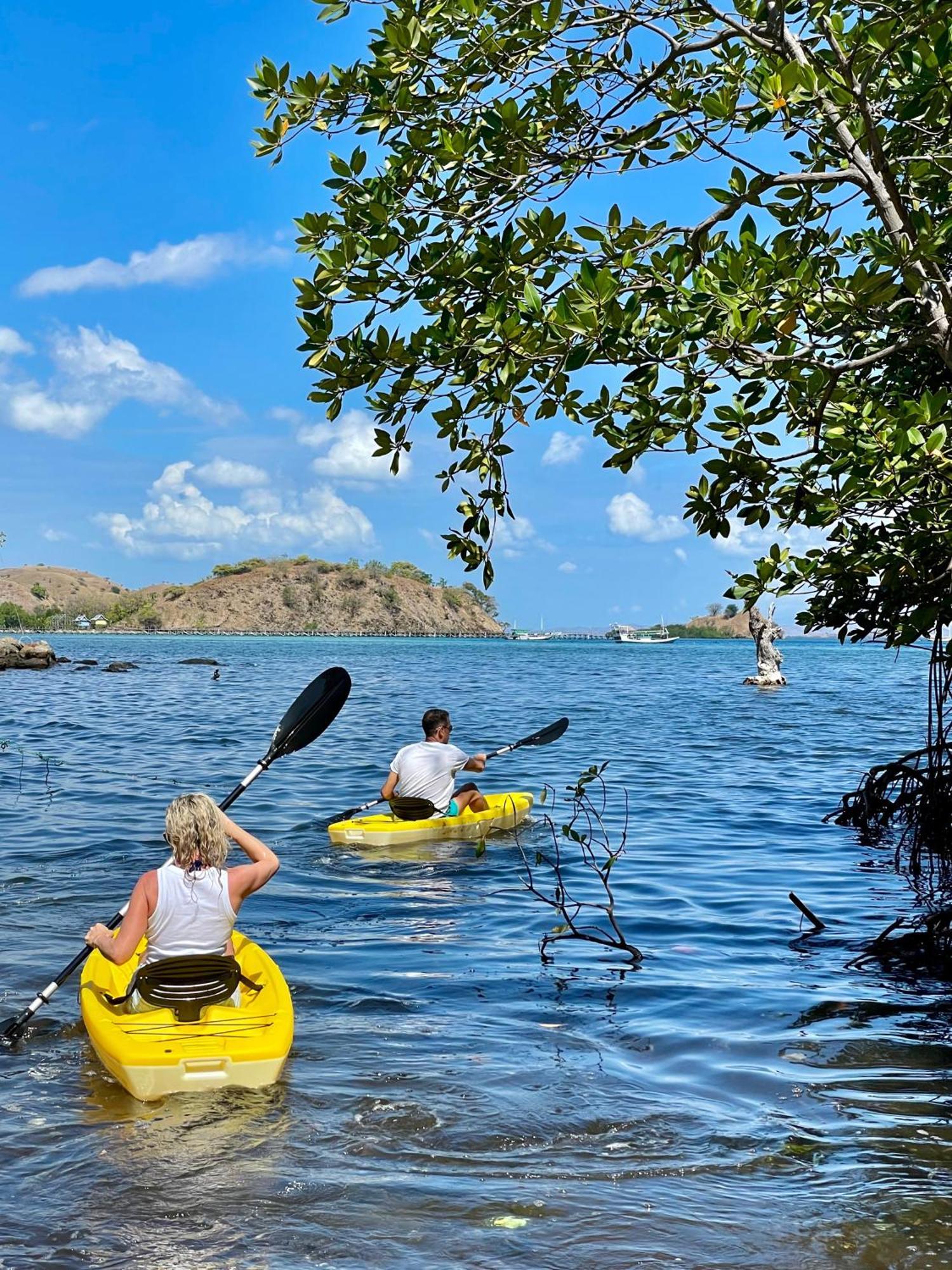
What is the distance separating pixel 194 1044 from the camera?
6547 millimetres

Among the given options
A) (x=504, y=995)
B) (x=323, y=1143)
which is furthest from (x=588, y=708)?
(x=323, y=1143)

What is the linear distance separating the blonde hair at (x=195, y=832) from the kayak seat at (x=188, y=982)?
1.73ft

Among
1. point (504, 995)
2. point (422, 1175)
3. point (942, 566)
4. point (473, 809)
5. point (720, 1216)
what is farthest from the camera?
point (473, 809)

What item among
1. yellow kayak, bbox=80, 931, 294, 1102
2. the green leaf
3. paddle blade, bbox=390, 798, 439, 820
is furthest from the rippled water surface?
the green leaf

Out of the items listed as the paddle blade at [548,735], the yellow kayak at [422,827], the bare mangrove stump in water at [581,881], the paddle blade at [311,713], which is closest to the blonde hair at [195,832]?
the bare mangrove stump in water at [581,881]

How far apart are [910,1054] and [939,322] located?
13.6 ft

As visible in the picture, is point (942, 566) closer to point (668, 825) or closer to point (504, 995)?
point (504, 995)

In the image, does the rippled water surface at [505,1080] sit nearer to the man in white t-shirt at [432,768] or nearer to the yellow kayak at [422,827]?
the yellow kayak at [422,827]

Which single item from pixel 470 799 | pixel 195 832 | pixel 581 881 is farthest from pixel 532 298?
pixel 470 799

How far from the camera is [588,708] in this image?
3759 cm

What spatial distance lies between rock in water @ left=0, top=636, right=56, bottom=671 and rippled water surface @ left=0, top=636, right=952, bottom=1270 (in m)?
41.5

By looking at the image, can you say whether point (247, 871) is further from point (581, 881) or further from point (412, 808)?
point (412, 808)

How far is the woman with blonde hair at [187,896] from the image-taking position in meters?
6.78

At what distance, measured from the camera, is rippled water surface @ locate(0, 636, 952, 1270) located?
5.03 metres
